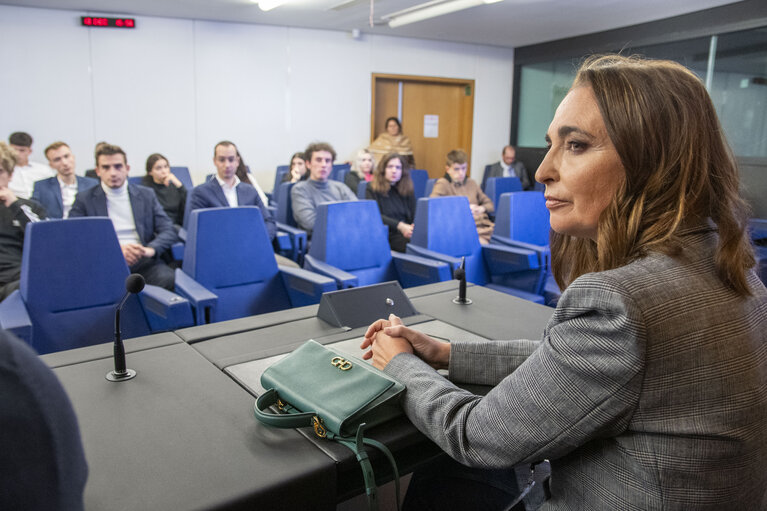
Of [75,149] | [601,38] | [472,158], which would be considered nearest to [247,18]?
[75,149]

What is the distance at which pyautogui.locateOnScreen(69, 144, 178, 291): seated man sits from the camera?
3.35m

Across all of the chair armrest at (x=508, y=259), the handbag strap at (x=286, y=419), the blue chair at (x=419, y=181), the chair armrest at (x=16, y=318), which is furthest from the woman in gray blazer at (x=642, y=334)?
the blue chair at (x=419, y=181)

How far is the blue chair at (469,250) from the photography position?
11.1ft

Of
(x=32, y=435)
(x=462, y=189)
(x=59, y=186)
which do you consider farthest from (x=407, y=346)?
(x=59, y=186)

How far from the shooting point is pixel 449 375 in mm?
1262

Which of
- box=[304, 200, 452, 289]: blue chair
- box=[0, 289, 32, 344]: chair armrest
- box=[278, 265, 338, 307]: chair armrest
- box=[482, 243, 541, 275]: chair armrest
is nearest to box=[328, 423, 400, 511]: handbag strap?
box=[0, 289, 32, 344]: chair armrest

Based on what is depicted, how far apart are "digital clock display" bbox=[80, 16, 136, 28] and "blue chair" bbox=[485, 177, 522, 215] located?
4246 millimetres

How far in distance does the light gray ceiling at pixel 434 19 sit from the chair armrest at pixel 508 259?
3.18 meters

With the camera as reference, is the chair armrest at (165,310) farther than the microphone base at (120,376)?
Yes

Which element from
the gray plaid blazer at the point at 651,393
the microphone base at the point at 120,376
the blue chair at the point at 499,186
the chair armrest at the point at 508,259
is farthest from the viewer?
the blue chair at the point at 499,186

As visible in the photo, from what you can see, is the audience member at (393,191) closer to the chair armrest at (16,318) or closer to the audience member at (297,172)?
the audience member at (297,172)

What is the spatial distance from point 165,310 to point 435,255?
155 centimetres

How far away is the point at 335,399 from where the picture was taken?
1.06 metres

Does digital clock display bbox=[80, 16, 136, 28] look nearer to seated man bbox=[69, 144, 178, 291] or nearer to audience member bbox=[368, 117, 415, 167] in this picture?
audience member bbox=[368, 117, 415, 167]
